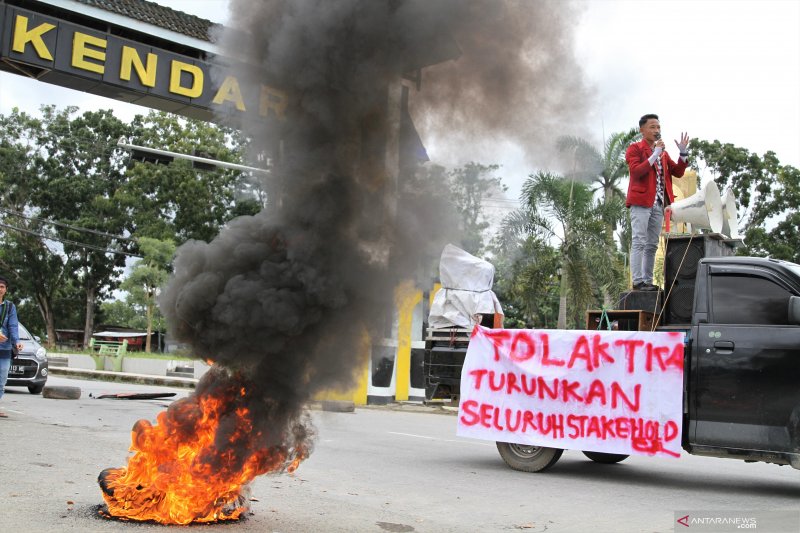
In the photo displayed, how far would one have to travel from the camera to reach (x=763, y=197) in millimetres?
34188

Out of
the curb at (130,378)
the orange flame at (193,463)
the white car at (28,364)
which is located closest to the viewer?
the orange flame at (193,463)

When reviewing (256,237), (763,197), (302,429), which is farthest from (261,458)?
(763,197)

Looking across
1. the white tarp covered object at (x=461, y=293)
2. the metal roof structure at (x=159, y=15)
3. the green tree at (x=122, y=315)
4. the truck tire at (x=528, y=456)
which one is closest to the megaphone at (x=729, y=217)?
the white tarp covered object at (x=461, y=293)

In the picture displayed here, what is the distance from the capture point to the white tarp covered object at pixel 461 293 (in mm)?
9523

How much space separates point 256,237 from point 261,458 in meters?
1.51

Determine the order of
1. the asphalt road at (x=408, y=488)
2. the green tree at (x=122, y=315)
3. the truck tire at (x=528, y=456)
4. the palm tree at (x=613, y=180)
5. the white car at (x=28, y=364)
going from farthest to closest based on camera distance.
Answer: the green tree at (x=122, y=315) < the palm tree at (x=613, y=180) < the white car at (x=28, y=364) < the truck tire at (x=528, y=456) < the asphalt road at (x=408, y=488)

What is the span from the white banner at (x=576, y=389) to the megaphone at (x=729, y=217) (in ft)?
7.70

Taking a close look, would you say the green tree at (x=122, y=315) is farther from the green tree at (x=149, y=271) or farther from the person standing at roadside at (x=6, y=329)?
the person standing at roadside at (x=6, y=329)

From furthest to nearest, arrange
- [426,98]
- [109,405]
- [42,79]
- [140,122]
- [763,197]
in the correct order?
1. [140,122]
2. [763,197]
3. [42,79]
4. [109,405]
5. [426,98]

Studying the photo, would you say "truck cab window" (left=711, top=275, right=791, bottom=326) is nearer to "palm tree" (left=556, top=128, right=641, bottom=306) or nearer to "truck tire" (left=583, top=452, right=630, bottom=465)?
"truck tire" (left=583, top=452, right=630, bottom=465)

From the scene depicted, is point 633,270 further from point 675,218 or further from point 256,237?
point 256,237

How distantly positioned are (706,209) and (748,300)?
172 cm

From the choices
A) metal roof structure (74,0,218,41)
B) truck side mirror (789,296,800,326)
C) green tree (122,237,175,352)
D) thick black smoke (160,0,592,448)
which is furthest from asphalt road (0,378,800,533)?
green tree (122,237,175,352)

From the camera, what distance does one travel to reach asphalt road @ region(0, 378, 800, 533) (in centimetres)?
535
